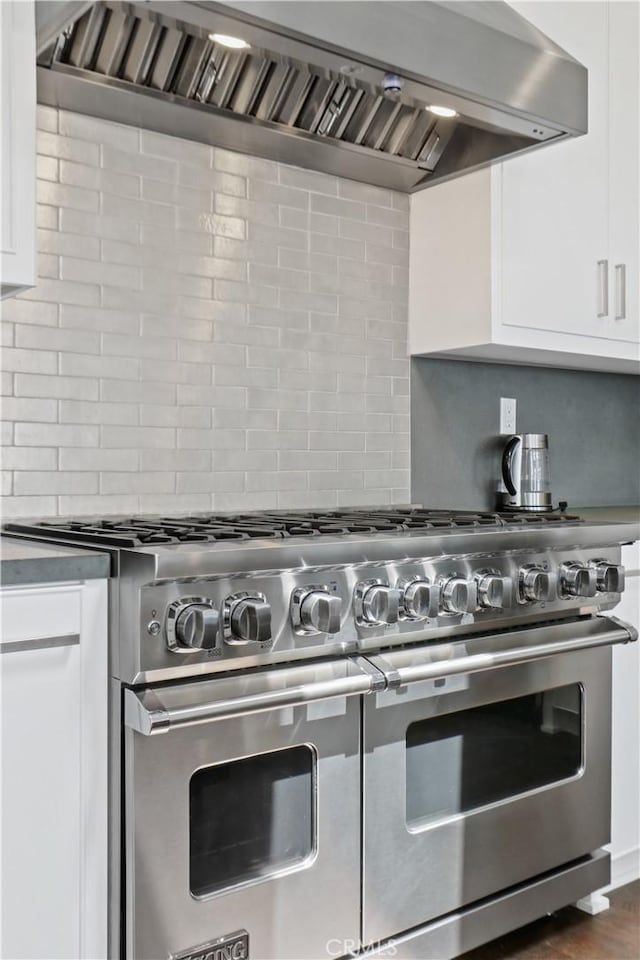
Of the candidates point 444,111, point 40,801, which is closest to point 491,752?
point 40,801

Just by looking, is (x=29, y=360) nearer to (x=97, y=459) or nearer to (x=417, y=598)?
(x=97, y=459)

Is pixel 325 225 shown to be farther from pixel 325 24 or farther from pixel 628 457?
pixel 628 457

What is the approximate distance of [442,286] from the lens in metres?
2.53

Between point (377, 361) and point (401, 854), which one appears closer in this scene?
point (401, 854)

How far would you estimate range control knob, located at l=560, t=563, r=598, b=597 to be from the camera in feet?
6.40

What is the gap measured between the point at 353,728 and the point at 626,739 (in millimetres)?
947

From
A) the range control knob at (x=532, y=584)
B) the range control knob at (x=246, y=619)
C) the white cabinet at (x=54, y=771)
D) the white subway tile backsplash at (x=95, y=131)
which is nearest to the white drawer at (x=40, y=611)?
the white cabinet at (x=54, y=771)

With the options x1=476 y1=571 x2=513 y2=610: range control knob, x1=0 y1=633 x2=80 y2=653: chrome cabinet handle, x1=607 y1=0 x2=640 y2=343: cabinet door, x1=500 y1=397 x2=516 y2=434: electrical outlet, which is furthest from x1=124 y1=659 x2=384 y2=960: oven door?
x1=607 y1=0 x2=640 y2=343: cabinet door

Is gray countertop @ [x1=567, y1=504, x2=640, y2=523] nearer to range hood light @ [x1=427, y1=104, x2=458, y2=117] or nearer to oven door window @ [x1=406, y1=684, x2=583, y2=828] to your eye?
oven door window @ [x1=406, y1=684, x2=583, y2=828]

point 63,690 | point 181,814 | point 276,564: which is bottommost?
point 181,814

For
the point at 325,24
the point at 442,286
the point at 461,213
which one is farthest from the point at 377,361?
the point at 325,24

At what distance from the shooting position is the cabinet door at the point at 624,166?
2633mm

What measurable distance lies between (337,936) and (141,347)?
1333mm

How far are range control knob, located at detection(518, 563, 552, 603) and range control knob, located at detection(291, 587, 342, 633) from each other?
521 millimetres
